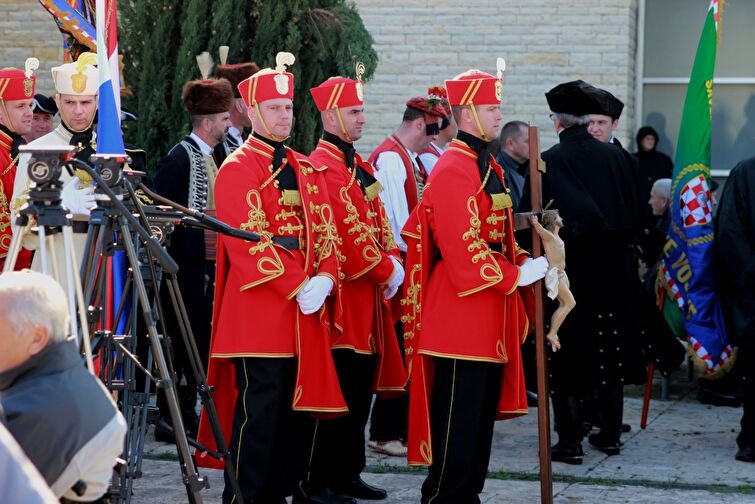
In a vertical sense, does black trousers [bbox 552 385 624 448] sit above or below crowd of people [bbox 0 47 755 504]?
below

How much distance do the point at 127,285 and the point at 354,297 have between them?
1.51m

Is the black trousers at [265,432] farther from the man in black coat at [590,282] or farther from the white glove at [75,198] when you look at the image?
the man in black coat at [590,282]

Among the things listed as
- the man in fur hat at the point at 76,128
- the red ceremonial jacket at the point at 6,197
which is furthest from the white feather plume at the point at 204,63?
the man in fur hat at the point at 76,128

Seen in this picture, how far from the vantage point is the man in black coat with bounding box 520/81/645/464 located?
6844mm

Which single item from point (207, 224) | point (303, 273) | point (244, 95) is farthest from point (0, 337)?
point (244, 95)

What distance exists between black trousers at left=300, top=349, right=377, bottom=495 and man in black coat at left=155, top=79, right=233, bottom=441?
61.8 inches

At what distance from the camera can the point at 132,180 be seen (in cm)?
462

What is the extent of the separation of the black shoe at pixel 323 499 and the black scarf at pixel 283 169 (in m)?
1.45

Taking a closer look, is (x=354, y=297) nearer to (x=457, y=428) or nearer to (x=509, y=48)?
(x=457, y=428)

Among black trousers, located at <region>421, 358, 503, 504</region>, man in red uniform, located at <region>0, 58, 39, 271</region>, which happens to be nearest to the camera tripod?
black trousers, located at <region>421, 358, 503, 504</region>

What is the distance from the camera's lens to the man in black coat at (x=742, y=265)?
6.93 m

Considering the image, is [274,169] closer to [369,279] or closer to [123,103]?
[369,279]

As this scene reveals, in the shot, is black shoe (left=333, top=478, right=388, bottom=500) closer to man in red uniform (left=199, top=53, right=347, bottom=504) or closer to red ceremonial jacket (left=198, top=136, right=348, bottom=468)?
man in red uniform (left=199, top=53, right=347, bottom=504)

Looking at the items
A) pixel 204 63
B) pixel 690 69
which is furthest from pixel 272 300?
pixel 690 69
